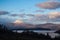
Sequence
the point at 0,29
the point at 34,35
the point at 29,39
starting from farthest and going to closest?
the point at 0,29 < the point at 34,35 < the point at 29,39

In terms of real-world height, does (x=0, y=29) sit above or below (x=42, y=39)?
above

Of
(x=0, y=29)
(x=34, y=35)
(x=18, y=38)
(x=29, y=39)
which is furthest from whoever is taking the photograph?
(x=0, y=29)

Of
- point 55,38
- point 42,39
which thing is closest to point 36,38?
point 42,39

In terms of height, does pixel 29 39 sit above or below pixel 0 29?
below

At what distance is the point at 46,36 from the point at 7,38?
574cm

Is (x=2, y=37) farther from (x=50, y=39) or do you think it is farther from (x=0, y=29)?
(x=50, y=39)

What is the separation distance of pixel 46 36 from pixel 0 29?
8.01 meters

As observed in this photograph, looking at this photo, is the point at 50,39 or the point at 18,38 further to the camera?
the point at 50,39

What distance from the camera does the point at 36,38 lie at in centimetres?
2100

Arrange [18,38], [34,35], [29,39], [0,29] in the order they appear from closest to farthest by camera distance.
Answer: [18,38], [29,39], [34,35], [0,29]

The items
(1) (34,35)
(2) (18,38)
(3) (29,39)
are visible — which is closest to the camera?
(2) (18,38)

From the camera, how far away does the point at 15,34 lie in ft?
67.4

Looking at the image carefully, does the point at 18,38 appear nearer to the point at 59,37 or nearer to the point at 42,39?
the point at 42,39

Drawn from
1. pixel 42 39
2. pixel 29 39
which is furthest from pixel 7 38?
pixel 42 39
